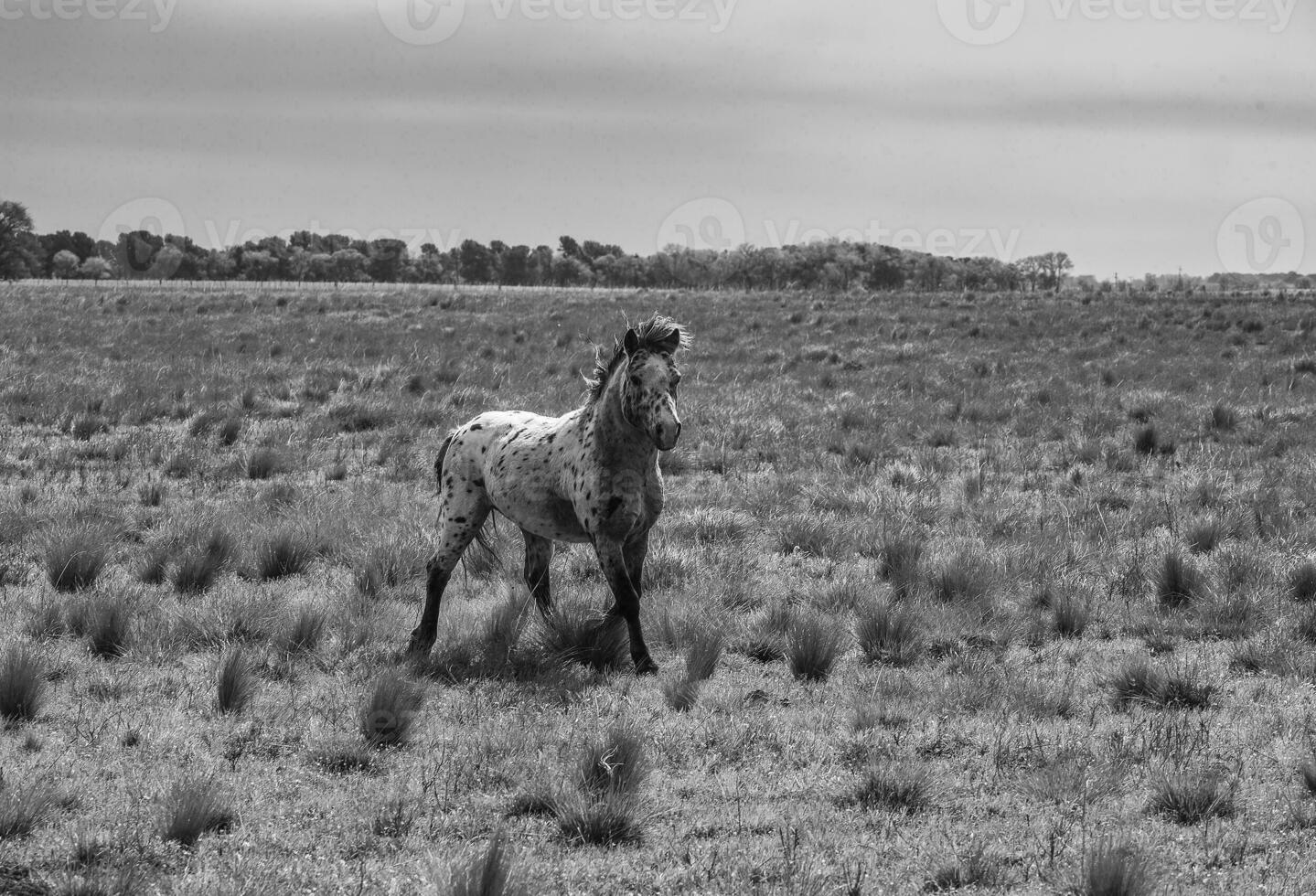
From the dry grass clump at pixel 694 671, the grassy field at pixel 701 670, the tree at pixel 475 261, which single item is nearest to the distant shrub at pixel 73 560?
the grassy field at pixel 701 670

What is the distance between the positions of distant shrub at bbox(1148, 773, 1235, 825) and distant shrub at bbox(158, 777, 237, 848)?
3983mm

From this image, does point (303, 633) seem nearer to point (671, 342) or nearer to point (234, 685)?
point (234, 685)

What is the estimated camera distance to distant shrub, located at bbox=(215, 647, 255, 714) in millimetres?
6215

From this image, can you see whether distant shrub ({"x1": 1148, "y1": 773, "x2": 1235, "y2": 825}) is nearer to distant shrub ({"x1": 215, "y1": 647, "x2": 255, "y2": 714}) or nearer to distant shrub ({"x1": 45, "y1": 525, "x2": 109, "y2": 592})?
distant shrub ({"x1": 215, "y1": 647, "x2": 255, "y2": 714})

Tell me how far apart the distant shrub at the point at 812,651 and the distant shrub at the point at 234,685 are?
10.5ft

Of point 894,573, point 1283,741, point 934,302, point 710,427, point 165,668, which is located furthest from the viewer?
point 934,302

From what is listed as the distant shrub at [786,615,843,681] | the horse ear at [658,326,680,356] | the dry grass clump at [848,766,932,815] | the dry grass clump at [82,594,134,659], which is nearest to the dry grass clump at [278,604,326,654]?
the dry grass clump at [82,594,134,659]

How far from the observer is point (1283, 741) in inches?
225

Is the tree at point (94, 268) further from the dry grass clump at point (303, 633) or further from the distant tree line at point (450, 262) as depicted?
the dry grass clump at point (303, 633)

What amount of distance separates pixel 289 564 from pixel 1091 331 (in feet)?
78.1

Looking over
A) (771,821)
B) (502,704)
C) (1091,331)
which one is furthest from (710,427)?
(1091,331)

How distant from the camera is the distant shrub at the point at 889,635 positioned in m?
7.28

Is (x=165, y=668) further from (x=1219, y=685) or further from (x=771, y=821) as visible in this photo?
(x=1219, y=685)

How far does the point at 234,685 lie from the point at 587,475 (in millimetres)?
→ 2421
